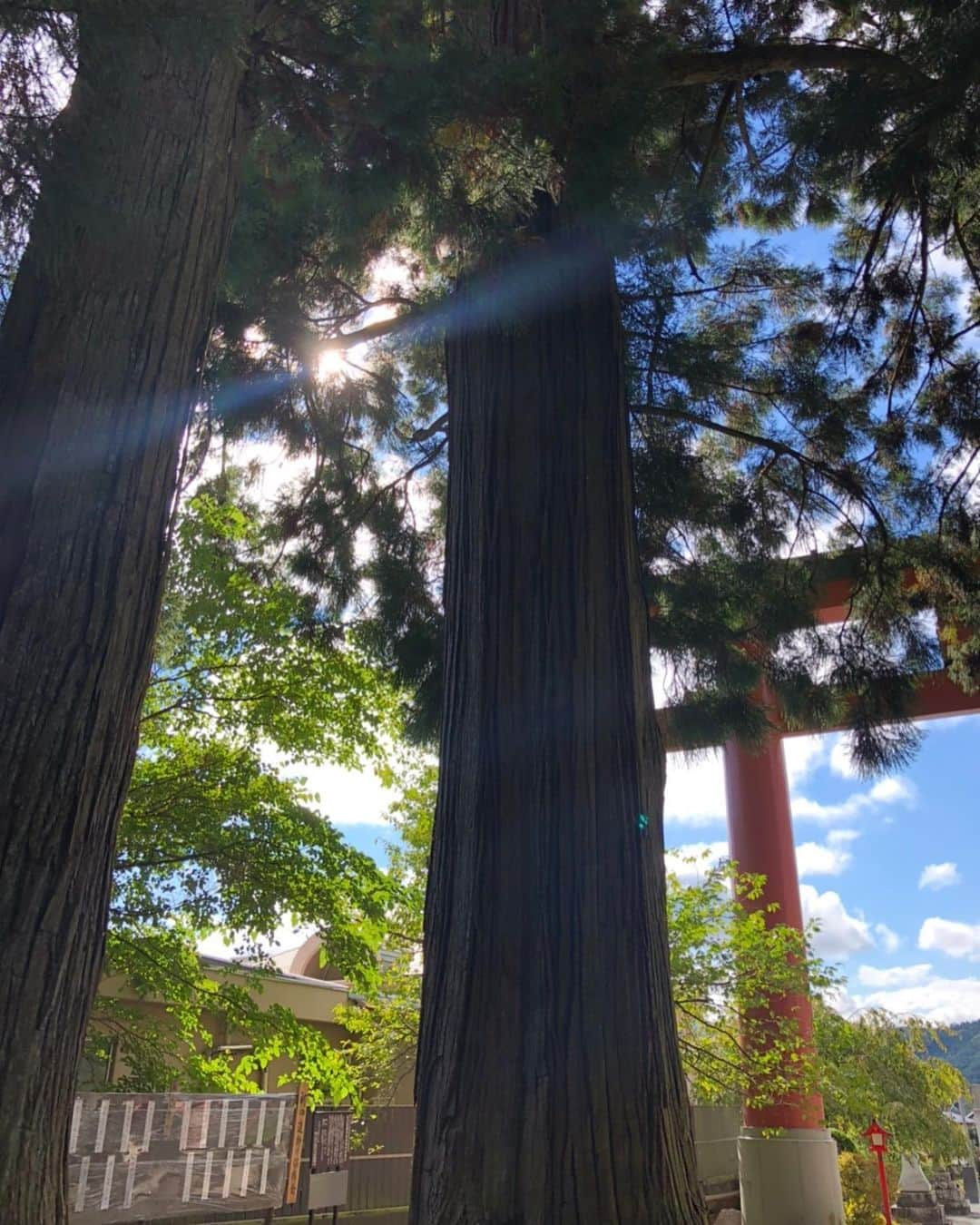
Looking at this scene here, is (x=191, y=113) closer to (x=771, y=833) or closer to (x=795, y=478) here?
(x=795, y=478)

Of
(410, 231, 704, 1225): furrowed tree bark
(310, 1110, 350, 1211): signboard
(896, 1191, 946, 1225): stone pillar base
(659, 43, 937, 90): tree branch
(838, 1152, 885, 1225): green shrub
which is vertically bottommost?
(896, 1191, 946, 1225): stone pillar base

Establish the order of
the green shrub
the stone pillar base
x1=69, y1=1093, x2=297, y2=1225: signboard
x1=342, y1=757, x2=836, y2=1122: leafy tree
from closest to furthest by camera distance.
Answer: x1=69, y1=1093, x2=297, y2=1225: signboard
x1=342, y1=757, x2=836, y2=1122: leafy tree
the green shrub
the stone pillar base

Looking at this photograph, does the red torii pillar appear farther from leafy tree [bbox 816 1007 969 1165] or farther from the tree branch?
the tree branch

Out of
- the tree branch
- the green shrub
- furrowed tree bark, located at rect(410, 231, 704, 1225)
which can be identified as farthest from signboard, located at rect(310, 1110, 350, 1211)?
the green shrub

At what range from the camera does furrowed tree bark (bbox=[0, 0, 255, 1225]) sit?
5.33 feet

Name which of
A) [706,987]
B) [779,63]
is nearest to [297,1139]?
[706,987]

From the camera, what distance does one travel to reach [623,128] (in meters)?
3.25

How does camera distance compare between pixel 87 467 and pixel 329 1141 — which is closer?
pixel 87 467

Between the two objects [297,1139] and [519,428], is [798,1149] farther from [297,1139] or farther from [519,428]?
[519,428]

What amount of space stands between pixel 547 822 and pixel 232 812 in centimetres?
414

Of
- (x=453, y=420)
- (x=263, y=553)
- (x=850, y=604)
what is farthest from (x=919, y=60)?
(x=263, y=553)

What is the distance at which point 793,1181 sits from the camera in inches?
401

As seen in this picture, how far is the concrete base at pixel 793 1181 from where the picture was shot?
33.2 ft

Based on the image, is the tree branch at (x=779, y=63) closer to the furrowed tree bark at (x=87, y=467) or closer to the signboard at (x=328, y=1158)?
the furrowed tree bark at (x=87, y=467)
